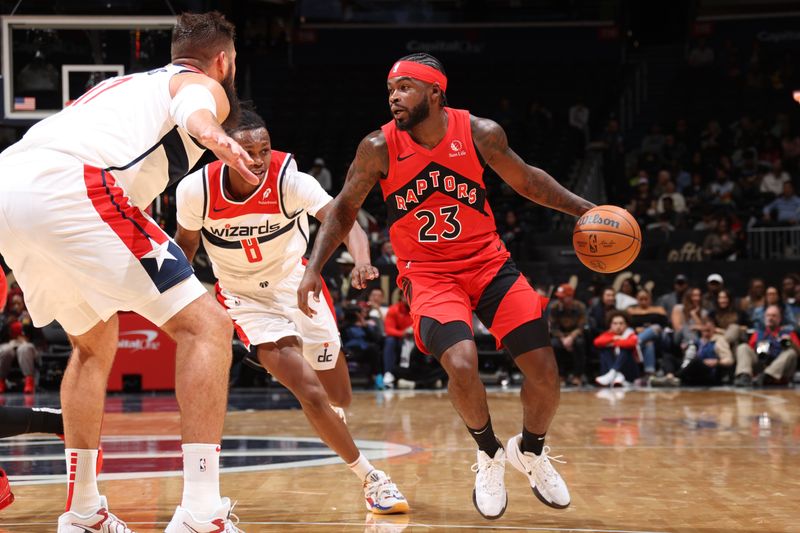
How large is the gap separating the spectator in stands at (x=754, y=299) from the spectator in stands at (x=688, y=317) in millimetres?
633

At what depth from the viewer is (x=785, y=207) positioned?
1738 cm

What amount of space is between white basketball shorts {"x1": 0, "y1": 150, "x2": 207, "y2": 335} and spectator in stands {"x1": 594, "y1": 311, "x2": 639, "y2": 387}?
10.2 metres

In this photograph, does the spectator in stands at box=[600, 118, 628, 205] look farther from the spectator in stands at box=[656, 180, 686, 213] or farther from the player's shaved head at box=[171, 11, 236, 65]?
the player's shaved head at box=[171, 11, 236, 65]

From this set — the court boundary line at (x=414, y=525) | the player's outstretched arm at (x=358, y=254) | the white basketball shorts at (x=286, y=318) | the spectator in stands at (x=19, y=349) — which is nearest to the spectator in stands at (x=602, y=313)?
the spectator in stands at (x=19, y=349)

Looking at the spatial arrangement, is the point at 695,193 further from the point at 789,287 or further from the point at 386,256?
the point at 386,256

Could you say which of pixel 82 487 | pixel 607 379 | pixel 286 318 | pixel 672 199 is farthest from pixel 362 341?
pixel 82 487

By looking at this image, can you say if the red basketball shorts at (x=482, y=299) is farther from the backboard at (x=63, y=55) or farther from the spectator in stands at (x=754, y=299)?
the spectator in stands at (x=754, y=299)

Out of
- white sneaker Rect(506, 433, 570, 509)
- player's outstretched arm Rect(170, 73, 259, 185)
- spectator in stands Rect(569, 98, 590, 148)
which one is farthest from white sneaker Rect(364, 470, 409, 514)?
spectator in stands Rect(569, 98, 590, 148)

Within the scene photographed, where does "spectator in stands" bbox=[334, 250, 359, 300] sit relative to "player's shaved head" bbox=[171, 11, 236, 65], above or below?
below

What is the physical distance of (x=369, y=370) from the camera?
13.6m

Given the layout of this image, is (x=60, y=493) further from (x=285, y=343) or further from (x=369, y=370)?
(x=369, y=370)

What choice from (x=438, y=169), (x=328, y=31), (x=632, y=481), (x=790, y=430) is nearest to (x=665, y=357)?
(x=790, y=430)

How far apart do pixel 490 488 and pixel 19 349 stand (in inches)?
399

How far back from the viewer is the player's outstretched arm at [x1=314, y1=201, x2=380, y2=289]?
4883 mm
